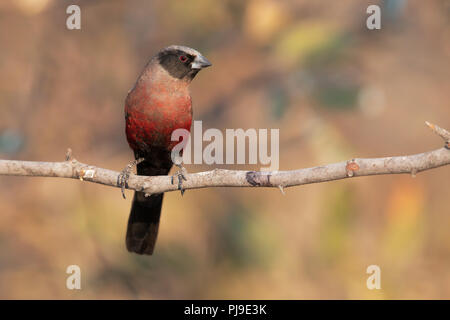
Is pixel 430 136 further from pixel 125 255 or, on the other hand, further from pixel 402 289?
pixel 125 255

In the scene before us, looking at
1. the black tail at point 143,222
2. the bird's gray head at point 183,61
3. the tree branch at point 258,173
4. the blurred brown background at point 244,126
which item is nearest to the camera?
the tree branch at point 258,173

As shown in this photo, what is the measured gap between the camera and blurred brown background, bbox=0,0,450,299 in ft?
20.3

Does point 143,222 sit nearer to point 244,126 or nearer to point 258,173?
point 258,173

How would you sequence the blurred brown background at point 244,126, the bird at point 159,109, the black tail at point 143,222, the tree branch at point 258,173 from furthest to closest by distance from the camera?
the blurred brown background at point 244,126, the black tail at point 143,222, the bird at point 159,109, the tree branch at point 258,173

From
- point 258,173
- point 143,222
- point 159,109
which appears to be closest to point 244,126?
point 143,222

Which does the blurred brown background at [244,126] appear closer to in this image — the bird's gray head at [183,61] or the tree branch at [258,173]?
the bird's gray head at [183,61]

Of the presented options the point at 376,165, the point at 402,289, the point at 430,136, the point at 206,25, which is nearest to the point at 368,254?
the point at 402,289

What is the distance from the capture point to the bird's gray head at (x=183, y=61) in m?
4.77

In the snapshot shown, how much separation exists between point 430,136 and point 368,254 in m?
1.52

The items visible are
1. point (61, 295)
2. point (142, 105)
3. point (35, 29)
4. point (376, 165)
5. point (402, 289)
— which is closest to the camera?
point (376, 165)

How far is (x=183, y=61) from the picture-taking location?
4820mm

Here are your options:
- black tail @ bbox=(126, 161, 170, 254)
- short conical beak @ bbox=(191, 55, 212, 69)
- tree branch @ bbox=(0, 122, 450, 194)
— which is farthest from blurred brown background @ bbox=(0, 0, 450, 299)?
tree branch @ bbox=(0, 122, 450, 194)

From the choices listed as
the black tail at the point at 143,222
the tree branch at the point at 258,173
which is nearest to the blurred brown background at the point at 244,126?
the black tail at the point at 143,222

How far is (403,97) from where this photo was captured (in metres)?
7.38
